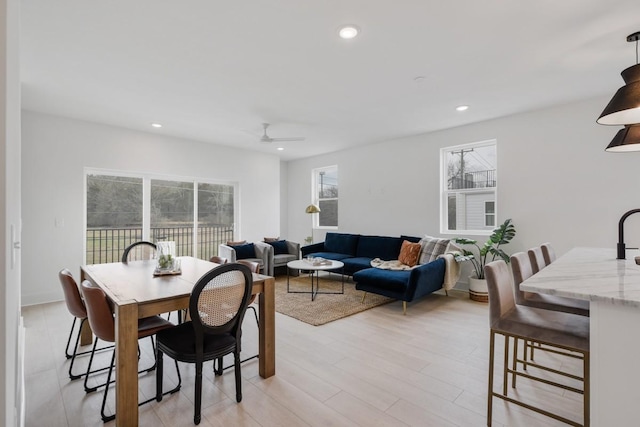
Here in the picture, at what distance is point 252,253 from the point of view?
5.76 meters

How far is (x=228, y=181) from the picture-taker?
6.48 m

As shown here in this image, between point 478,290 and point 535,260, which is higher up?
point 535,260

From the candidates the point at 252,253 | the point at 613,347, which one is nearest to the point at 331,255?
the point at 252,253

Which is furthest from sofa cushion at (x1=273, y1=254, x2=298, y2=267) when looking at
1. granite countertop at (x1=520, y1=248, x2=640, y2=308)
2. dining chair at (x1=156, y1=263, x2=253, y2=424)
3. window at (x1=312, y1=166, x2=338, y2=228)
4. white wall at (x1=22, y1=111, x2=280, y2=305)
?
granite countertop at (x1=520, y1=248, x2=640, y2=308)

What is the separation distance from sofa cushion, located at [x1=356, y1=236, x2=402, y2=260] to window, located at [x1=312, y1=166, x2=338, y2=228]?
1.30 meters

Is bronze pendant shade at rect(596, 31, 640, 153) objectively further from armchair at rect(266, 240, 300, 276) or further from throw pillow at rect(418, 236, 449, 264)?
armchair at rect(266, 240, 300, 276)

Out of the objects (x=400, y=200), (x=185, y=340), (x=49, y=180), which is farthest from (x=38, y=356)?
(x=400, y=200)

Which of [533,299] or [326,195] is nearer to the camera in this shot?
[533,299]

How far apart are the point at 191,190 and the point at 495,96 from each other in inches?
203

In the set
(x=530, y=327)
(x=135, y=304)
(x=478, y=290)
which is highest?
(x=135, y=304)

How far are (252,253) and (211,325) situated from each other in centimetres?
387

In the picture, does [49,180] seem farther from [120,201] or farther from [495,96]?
[495,96]

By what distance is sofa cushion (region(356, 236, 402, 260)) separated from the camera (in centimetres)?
541

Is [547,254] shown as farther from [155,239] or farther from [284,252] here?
[155,239]
